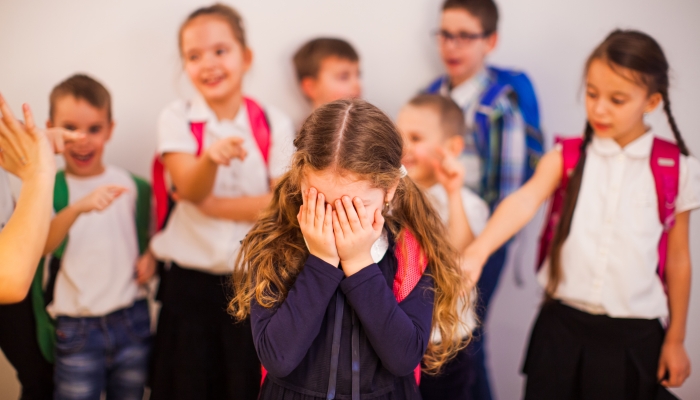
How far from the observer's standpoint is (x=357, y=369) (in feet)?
4.04

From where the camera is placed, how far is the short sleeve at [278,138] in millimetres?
1991

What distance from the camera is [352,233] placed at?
118 cm

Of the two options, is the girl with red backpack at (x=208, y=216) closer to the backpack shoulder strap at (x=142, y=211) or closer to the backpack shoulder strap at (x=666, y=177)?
the backpack shoulder strap at (x=142, y=211)

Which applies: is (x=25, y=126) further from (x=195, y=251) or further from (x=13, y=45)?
(x=13, y=45)

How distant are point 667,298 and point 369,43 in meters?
1.59

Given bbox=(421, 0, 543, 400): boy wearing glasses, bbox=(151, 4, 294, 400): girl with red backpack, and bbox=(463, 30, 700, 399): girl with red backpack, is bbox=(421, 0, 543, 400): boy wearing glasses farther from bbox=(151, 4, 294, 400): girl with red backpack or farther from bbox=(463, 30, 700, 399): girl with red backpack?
bbox=(151, 4, 294, 400): girl with red backpack

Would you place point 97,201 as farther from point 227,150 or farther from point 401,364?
point 401,364

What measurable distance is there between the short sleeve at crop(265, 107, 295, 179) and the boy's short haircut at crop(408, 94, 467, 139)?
488 millimetres

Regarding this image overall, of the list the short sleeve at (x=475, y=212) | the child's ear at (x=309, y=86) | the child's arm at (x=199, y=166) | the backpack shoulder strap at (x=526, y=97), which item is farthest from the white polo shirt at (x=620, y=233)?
the child's ear at (x=309, y=86)

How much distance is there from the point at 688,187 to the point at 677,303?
36 cm

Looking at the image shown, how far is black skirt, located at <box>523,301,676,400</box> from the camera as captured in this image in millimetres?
1663

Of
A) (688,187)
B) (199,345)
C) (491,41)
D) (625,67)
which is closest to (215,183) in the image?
(199,345)

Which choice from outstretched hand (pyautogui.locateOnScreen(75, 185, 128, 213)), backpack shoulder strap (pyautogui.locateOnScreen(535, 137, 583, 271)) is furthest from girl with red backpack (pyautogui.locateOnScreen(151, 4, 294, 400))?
backpack shoulder strap (pyautogui.locateOnScreen(535, 137, 583, 271))

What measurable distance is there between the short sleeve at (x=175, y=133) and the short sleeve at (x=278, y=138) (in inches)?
11.0
